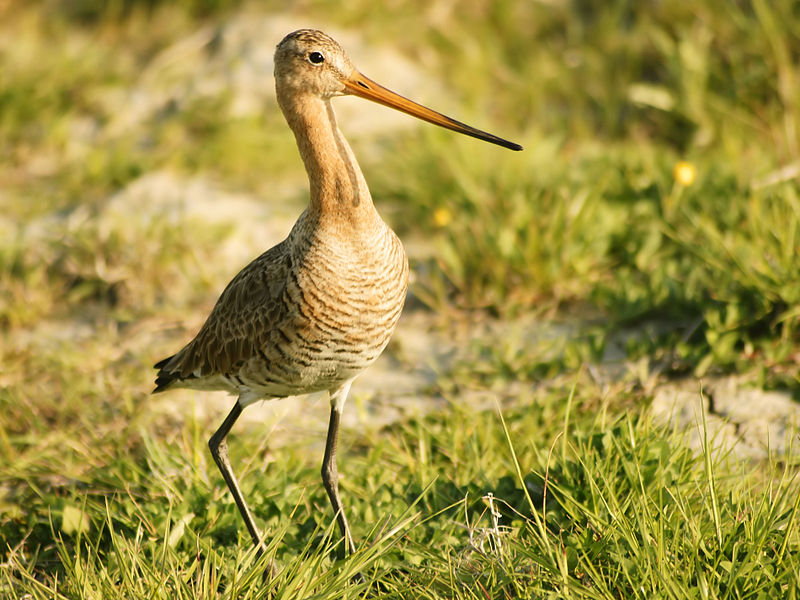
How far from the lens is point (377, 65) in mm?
7383

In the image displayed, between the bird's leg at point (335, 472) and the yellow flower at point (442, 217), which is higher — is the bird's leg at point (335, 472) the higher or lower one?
the lower one

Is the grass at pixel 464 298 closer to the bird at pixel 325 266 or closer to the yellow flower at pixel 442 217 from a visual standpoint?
the yellow flower at pixel 442 217

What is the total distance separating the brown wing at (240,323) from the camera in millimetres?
3527

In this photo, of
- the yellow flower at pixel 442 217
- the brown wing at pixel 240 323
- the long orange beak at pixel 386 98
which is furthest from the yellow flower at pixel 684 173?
the brown wing at pixel 240 323

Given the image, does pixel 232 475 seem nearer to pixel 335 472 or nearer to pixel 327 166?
pixel 335 472

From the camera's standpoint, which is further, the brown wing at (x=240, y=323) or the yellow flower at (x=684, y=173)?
the yellow flower at (x=684, y=173)

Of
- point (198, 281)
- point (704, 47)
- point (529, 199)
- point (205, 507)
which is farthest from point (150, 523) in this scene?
point (704, 47)

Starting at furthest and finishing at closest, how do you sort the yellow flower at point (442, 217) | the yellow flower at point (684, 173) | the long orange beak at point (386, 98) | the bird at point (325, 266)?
the yellow flower at point (442, 217) < the yellow flower at point (684, 173) < the long orange beak at point (386, 98) < the bird at point (325, 266)

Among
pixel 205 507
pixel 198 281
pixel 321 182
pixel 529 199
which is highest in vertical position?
pixel 321 182

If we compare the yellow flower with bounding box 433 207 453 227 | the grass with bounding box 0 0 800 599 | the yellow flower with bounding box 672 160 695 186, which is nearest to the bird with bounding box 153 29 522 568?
the grass with bounding box 0 0 800 599

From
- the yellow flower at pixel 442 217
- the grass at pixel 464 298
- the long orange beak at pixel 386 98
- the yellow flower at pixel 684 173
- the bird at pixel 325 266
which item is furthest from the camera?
the yellow flower at pixel 442 217

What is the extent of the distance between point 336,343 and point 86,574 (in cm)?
113

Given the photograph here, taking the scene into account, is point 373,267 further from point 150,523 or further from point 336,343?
point 150,523

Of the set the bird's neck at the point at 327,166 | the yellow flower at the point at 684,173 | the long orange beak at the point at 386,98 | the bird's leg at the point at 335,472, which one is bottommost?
→ the bird's leg at the point at 335,472
